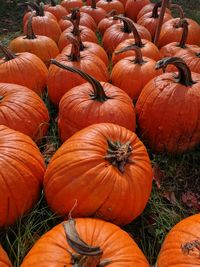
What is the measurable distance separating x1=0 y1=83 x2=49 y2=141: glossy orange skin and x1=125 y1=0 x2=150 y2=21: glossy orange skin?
4.20 m

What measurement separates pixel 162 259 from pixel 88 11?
5205 millimetres

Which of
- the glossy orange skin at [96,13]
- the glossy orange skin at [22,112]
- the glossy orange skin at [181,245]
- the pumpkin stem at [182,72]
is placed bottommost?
the glossy orange skin at [181,245]

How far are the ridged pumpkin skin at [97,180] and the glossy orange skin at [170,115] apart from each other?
0.71 meters

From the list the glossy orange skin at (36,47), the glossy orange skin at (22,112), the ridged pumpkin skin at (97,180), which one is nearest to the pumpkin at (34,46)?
the glossy orange skin at (36,47)

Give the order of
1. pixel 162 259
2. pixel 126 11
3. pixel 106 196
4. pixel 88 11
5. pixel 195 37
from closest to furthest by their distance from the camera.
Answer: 1. pixel 162 259
2. pixel 106 196
3. pixel 195 37
4. pixel 88 11
5. pixel 126 11

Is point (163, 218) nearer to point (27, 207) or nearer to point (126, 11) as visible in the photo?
point (27, 207)

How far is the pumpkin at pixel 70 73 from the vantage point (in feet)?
11.6

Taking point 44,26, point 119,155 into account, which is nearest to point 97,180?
point 119,155

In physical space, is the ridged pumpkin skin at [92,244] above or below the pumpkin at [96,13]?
below

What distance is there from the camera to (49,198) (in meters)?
2.39

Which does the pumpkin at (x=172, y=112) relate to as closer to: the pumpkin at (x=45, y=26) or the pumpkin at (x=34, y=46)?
the pumpkin at (x=34, y=46)

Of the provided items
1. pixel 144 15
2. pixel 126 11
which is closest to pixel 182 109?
pixel 144 15

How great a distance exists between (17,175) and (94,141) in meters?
0.55

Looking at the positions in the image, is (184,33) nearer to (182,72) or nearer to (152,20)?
(182,72)
